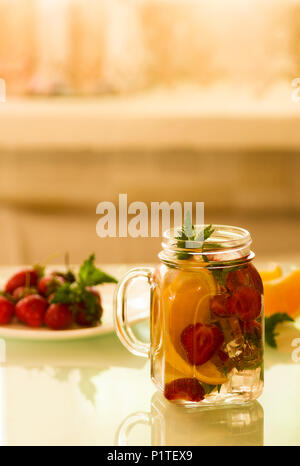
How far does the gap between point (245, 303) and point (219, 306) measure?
3cm

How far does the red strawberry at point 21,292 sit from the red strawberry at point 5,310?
0.02 metres

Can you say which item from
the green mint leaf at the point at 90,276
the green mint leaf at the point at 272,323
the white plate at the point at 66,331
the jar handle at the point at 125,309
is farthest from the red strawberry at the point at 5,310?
the green mint leaf at the point at 272,323

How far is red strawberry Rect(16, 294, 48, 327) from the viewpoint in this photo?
3.36 ft

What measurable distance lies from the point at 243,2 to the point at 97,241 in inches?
51.6

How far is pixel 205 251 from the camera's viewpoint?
767mm

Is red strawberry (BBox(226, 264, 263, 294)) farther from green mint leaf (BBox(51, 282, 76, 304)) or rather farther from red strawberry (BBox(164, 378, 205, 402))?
green mint leaf (BBox(51, 282, 76, 304))

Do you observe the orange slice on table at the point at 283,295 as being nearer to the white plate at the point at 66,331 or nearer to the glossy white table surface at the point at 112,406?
the glossy white table surface at the point at 112,406

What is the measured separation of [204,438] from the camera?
74 centimetres

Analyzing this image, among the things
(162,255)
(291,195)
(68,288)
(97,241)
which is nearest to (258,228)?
(291,195)

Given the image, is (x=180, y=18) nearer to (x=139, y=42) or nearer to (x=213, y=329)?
(x=139, y=42)

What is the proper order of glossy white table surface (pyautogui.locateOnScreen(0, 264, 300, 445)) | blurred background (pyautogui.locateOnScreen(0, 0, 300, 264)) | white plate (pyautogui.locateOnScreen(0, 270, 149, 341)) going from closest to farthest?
glossy white table surface (pyautogui.locateOnScreen(0, 264, 300, 445)), white plate (pyautogui.locateOnScreen(0, 270, 149, 341)), blurred background (pyautogui.locateOnScreen(0, 0, 300, 264))

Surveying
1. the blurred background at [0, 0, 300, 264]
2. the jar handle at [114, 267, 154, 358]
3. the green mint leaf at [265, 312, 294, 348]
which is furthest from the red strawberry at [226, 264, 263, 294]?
the blurred background at [0, 0, 300, 264]

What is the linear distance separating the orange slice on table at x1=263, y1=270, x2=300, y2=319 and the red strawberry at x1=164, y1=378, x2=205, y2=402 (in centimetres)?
27
